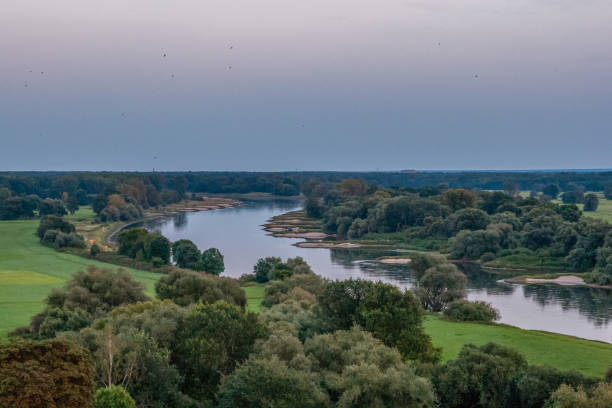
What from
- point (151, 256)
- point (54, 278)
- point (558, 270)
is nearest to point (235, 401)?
point (54, 278)

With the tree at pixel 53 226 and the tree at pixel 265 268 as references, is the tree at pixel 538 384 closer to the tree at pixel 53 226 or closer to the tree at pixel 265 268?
the tree at pixel 265 268

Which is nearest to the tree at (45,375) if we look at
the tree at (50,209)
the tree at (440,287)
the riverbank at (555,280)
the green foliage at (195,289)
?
the green foliage at (195,289)

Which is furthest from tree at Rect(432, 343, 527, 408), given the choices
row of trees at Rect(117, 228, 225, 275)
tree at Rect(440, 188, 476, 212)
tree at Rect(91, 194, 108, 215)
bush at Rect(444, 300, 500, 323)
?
tree at Rect(91, 194, 108, 215)

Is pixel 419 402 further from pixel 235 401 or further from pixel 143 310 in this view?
pixel 143 310

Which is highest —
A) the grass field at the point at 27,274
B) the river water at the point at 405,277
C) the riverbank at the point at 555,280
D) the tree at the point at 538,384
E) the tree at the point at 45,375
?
the tree at the point at 45,375

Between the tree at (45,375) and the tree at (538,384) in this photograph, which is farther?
the tree at (538,384)

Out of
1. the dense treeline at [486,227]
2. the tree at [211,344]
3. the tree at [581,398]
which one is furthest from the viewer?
the dense treeline at [486,227]

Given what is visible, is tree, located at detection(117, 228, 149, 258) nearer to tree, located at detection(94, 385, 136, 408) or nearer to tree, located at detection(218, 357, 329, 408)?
tree, located at detection(218, 357, 329, 408)
